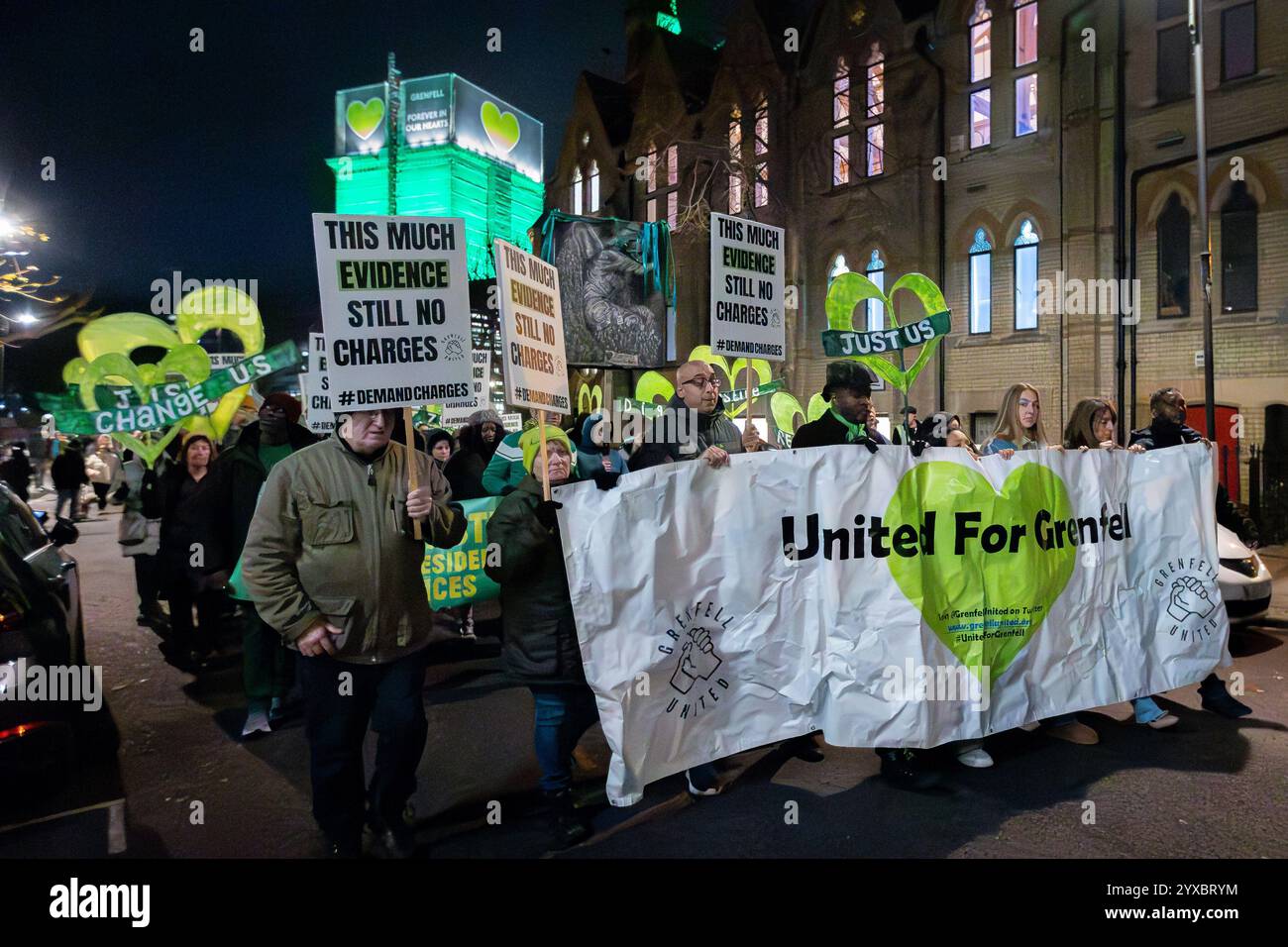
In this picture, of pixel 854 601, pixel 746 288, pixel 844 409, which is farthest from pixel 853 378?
pixel 854 601

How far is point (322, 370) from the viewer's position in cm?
775

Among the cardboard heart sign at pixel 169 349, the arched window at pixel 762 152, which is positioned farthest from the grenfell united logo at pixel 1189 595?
the arched window at pixel 762 152

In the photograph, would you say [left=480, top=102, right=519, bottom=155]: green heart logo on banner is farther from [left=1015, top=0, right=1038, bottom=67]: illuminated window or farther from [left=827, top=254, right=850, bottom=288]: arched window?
[left=1015, top=0, right=1038, bottom=67]: illuminated window

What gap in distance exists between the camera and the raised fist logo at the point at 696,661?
4.01m

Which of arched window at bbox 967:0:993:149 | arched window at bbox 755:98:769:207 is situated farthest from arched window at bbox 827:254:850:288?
arched window at bbox 967:0:993:149

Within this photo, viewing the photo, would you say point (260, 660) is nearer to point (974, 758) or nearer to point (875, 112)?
point (974, 758)

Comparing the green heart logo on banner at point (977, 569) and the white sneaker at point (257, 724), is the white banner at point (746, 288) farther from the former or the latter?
the white sneaker at point (257, 724)

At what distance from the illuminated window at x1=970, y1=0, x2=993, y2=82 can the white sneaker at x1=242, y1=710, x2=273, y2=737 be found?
18921mm

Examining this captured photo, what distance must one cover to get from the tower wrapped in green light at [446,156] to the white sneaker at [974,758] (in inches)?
3501

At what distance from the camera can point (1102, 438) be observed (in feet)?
18.2

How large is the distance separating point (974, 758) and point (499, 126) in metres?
104
